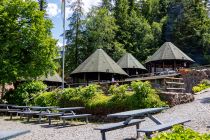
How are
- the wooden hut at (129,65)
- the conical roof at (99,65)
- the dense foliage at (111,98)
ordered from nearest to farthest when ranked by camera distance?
1. the dense foliage at (111,98)
2. the conical roof at (99,65)
3. the wooden hut at (129,65)

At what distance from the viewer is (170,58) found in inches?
1692

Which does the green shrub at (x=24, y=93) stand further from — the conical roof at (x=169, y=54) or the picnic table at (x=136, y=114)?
the conical roof at (x=169, y=54)

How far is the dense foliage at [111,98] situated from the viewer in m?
17.8

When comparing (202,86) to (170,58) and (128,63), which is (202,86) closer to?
(170,58)

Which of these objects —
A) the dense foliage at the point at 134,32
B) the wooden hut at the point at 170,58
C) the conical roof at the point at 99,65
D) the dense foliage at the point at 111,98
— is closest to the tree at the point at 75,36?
the dense foliage at the point at 134,32

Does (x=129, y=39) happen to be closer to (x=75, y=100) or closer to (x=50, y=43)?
(x=50, y=43)

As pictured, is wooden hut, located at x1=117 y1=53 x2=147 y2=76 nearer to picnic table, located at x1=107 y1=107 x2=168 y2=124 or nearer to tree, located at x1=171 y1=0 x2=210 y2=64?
tree, located at x1=171 y1=0 x2=210 y2=64

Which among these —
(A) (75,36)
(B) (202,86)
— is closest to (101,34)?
(A) (75,36)

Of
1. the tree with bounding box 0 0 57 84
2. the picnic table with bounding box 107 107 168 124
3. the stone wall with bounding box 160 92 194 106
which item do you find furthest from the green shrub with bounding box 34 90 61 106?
the picnic table with bounding box 107 107 168 124

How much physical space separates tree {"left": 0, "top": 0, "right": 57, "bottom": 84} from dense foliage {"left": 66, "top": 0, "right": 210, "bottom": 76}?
28.6 metres

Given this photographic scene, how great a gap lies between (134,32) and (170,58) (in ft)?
93.4

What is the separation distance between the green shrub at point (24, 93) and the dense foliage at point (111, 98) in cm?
460

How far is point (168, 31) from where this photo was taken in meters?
72.1

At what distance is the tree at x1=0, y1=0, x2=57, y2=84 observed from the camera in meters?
28.6
